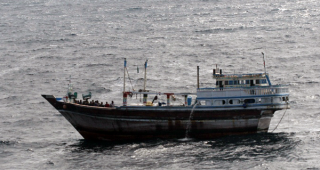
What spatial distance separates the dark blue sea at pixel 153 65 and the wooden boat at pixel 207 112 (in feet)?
5.77

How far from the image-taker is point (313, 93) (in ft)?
291

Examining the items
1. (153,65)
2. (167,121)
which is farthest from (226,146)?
(153,65)

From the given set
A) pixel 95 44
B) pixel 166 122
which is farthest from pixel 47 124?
pixel 95 44

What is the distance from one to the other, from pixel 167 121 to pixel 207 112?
16.8 ft

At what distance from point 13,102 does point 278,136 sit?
44761mm

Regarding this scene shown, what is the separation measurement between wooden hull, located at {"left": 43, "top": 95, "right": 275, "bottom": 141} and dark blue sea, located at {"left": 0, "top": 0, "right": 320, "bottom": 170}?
162 cm

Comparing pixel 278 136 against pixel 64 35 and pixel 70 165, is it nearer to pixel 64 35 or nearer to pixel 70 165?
pixel 70 165

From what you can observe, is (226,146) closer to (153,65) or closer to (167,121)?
(167,121)

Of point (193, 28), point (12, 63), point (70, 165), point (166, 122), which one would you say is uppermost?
point (193, 28)

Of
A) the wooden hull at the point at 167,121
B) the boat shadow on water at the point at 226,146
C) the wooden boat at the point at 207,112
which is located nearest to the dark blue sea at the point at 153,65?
the boat shadow on water at the point at 226,146

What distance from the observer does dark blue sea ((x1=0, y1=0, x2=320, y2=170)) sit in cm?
6303

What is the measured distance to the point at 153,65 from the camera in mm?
109562

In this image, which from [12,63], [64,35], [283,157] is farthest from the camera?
[64,35]

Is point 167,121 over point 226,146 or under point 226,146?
over
